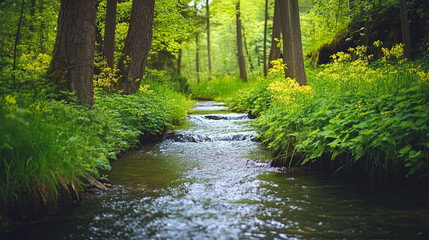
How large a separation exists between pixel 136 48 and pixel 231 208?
306 inches

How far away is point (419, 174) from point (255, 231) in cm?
270

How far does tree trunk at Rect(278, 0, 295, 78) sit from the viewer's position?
10.8 m

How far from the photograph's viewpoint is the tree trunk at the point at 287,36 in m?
10.8

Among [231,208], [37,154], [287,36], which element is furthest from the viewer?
[287,36]

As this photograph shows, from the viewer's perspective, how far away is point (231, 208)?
3885mm

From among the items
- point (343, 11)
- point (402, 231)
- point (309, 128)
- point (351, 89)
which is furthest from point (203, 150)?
point (343, 11)

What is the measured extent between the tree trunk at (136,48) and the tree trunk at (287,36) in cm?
452

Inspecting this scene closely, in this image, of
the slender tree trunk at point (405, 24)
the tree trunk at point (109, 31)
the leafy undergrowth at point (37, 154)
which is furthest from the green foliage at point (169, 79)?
the leafy undergrowth at point (37, 154)

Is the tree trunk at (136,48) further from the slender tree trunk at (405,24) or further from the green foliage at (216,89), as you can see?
the green foliage at (216,89)

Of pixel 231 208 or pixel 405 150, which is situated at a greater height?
pixel 405 150

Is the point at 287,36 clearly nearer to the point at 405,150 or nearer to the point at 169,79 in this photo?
the point at 405,150

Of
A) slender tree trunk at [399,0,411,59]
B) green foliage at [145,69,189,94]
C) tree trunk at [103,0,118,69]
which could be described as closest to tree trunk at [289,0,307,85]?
slender tree trunk at [399,0,411,59]

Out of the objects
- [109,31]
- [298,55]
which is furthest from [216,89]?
[298,55]

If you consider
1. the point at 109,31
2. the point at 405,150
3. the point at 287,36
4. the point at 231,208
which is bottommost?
the point at 231,208
